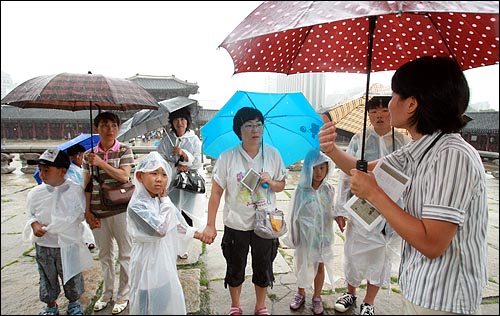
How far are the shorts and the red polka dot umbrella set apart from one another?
133cm

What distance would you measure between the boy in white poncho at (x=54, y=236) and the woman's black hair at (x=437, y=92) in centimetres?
267

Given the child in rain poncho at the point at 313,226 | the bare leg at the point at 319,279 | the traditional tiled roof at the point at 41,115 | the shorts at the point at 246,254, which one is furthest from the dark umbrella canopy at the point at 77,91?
the traditional tiled roof at the point at 41,115

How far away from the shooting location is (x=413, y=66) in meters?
1.37

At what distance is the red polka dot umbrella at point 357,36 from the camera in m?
1.13

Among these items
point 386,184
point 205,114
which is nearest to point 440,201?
point 386,184

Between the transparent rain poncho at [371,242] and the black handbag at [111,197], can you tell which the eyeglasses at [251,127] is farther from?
the black handbag at [111,197]

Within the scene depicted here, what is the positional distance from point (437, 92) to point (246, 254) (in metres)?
1.76

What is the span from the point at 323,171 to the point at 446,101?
1419mm

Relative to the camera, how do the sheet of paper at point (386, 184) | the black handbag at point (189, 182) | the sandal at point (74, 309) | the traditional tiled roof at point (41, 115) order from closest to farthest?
the sheet of paper at point (386, 184) → the sandal at point (74, 309) → the black handbag at point (189, 182) → the traditional tiled roof at point (41, 115)

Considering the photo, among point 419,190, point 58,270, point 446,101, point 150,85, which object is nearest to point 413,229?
point 419,190

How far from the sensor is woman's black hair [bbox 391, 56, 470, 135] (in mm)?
1283

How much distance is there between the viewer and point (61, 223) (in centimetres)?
244

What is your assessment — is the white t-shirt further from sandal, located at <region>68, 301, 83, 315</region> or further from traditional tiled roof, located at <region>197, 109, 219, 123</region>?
traditional tiled roof, located at <region>197, 109, 219, 123</region>

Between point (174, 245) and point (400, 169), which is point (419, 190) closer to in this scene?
point (400, 169)
